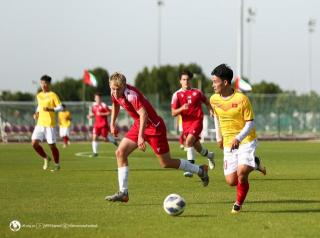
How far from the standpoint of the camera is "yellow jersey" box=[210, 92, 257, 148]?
11.2 meters

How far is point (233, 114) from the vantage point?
37.4 ft

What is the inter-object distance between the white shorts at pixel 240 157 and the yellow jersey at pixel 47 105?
9385 mm

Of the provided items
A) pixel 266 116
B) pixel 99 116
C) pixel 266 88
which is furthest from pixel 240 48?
pixel 266 88

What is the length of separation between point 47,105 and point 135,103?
27.2 ft

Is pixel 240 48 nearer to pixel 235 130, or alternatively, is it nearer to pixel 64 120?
pixel 64 120

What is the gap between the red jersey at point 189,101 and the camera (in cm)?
1822

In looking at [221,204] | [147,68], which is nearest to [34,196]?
[221,204]

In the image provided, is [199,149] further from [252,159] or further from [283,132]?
[283,132]

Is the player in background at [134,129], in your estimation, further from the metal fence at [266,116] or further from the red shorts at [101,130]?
the metal fence at [266,116]

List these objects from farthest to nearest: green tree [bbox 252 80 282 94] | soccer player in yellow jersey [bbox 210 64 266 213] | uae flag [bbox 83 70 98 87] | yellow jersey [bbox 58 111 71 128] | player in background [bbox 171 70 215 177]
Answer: green tree [bbox 252 80 282 94] < uae flag [bbox 83 70 98 87] < yellow jersey [bbox 58 111 71 128] < player in background [bbox 171 70 215 177] < soccer player in yellow jersey [bbox 210 64 266 213]

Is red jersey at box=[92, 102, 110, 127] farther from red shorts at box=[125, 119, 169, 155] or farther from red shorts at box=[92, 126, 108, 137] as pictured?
red shorts at box=[125, 119, 169, 155]

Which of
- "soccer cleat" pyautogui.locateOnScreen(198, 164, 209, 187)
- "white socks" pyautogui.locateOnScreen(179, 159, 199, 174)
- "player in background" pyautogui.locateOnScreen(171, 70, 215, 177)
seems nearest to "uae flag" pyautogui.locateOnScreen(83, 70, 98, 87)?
"player in background" pyautogui.locateOnScreen(171, 70, 215, 177)

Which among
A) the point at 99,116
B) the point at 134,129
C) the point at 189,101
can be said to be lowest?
the point at 99,116

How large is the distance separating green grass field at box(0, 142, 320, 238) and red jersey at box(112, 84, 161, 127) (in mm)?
1378
